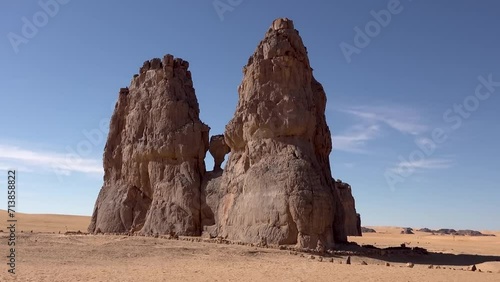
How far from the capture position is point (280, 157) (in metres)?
22.9

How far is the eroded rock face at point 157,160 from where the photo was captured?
28281 mm

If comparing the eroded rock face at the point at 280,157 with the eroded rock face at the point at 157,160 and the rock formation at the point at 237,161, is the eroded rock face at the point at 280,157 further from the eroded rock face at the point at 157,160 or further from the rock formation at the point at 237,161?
the eroded rock face at the point at 157,160

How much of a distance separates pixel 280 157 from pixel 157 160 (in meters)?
9.68

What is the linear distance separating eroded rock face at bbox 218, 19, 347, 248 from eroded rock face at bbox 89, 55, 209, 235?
357cm

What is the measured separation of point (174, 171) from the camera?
29.5 m

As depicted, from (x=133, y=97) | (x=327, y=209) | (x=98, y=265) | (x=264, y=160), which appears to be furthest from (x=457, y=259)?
(x=133, y=97)

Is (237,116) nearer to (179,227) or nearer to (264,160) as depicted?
(264,160)

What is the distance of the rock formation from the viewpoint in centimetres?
2167

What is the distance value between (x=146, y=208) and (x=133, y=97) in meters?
6.92

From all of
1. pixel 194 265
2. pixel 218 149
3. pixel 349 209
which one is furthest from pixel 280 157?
pixel 349 209

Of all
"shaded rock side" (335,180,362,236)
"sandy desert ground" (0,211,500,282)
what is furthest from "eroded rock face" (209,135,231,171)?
"sandy desert ground" (0,211,500,282)

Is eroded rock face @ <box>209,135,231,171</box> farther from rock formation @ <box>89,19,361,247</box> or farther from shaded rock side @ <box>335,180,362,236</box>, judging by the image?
shaded rock side @ <box>335,180,362,236</box>

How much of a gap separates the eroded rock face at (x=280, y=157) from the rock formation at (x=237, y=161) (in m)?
0.05

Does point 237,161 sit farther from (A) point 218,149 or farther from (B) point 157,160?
(B) point 157,160
